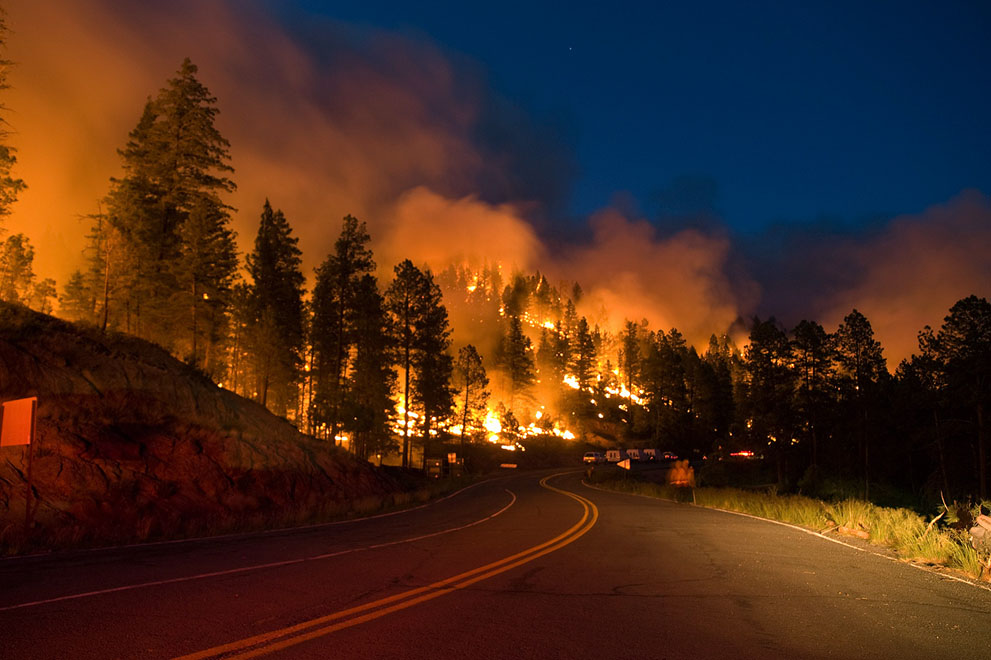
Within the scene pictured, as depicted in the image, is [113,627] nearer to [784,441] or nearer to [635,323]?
[784,441]

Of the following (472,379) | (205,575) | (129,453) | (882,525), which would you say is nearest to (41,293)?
(472,379)

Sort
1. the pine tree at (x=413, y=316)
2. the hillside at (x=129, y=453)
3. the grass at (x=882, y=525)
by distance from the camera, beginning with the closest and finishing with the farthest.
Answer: the grass at (x=882, y=525) < the hillside at (x=129, y=453) < the pine tree at (x=413, y=316)

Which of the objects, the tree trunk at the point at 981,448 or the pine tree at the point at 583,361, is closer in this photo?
the tree trunk at the point at 981,448

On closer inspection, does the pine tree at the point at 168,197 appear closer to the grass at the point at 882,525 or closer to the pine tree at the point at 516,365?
the grass at the point at 882,525

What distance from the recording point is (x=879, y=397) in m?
57.7

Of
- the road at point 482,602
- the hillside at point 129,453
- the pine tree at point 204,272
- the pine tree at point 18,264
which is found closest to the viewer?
the road at point 482,602

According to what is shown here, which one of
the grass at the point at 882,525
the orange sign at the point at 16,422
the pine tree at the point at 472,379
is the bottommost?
the grass at the point at 882,525

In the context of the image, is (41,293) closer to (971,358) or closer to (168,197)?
(168,197)

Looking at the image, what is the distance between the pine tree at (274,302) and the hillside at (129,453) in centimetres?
1837

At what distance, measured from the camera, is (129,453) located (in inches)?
671

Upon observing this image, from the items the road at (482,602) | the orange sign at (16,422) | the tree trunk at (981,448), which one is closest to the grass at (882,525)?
the road at (482,602)

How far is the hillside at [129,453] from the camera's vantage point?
14.2 meters

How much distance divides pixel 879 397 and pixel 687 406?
50.2 meters

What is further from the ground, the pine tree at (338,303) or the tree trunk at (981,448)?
the pine tree at (338,303)
